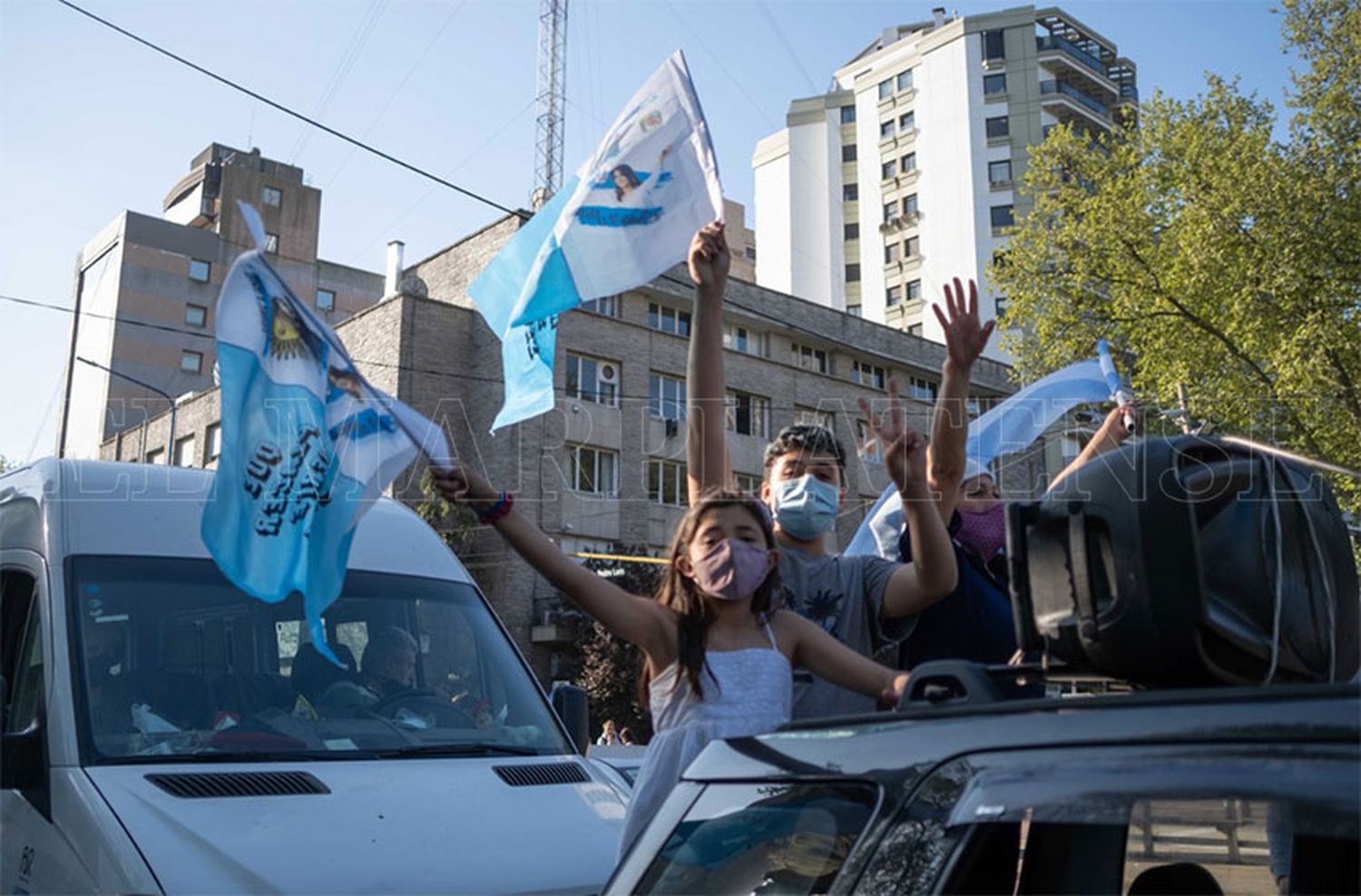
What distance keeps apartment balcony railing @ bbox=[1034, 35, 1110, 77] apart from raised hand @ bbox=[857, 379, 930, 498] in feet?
212

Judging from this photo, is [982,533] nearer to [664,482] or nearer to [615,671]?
[615,671]

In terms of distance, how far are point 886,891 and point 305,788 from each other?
2453 millimetres

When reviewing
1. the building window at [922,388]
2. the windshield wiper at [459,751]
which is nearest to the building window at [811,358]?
the building window at [922,388]

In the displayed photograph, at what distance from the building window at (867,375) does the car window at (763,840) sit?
4036cm

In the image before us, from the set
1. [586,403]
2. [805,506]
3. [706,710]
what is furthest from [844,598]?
[586,403]

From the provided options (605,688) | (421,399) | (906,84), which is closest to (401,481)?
(421,399)

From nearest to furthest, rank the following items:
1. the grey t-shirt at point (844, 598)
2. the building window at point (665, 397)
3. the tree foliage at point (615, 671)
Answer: the grey t-shirt at point (844, 598) < the tree foliage at point (615, 671) < the building window at point (665, 397)

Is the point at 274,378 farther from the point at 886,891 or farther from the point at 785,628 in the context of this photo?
the point at 886,891

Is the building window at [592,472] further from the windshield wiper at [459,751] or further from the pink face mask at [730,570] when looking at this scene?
the pink face mask at [730,570]

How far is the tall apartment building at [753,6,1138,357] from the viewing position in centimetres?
6122

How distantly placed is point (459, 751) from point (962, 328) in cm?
221

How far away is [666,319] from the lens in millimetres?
36875

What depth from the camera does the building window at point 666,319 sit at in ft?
119

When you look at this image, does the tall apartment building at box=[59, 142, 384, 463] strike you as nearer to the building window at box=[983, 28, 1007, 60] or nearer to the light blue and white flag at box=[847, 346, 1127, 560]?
the building window at box=[983, 28, 1007, 60]
